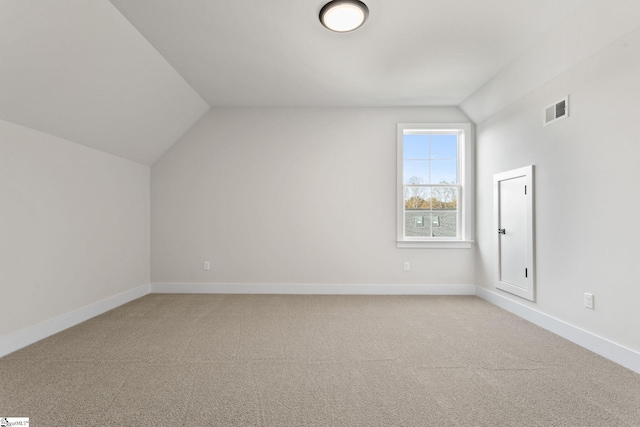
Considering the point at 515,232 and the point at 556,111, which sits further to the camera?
the point at 515,232

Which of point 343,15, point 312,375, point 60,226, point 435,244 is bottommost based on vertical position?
point 312,375

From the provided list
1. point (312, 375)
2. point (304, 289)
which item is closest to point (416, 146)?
point (304, 289)

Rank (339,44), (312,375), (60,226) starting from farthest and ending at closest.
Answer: (60,226) < (339,44) < (312,375)

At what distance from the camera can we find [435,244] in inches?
190

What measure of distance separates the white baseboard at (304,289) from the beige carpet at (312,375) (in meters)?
1.16

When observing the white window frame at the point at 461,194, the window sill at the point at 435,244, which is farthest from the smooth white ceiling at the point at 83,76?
the window sill at the point at 435,244

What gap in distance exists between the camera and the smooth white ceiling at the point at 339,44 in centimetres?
262

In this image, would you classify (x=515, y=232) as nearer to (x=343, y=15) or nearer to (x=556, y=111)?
(x=556, y=111)

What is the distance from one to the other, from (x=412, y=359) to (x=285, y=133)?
Result: 352 centimetres

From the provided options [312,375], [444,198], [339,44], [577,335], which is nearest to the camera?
[312,375]

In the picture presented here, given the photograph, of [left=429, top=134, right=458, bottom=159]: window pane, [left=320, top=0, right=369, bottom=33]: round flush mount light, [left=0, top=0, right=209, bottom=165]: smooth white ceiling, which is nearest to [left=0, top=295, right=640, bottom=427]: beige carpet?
[left=0, top=0, right=209, bottom=165]: smooth white ceiling

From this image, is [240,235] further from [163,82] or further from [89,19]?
[89,19]

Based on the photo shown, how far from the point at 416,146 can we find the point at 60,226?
4.53 meters

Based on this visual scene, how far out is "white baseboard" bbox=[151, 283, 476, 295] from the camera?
4.82 m
